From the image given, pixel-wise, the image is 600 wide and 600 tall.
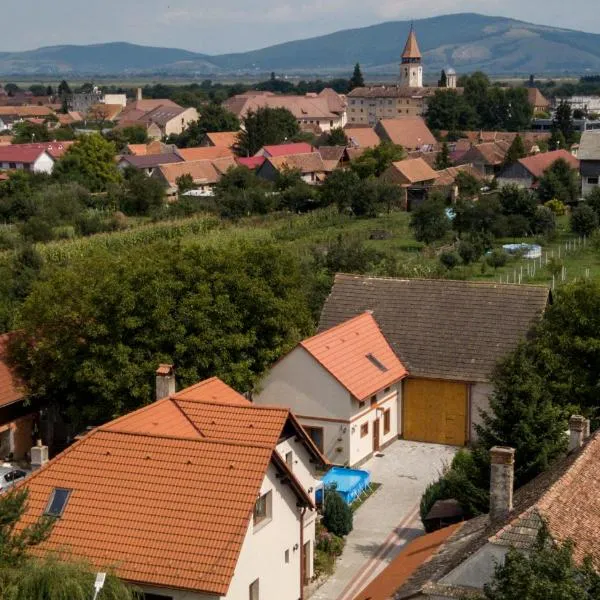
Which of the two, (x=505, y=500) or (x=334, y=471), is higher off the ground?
(x=505, y=500)

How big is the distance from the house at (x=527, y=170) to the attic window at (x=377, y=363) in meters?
50.8

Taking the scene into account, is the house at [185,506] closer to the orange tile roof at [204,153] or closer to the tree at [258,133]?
the orange tile roof at [204,153]

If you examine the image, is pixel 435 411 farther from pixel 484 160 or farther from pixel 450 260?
pixel 484 160

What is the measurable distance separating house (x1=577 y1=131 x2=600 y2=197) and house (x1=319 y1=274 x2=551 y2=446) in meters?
43.3

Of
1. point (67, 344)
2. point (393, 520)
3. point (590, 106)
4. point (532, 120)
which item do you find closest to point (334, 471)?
point (393, 520)

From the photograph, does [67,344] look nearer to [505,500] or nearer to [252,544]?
[252,544]

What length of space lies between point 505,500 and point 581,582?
4907 millimetres

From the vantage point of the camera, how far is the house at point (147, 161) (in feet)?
313

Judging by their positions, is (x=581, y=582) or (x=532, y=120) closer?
(x=581, y=582)

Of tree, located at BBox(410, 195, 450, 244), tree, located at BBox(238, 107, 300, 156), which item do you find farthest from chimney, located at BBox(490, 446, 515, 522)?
tree, located at BBox(238, 107, 300, 156)

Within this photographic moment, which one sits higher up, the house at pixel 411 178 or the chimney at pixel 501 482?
the chimney at pixel 501 482

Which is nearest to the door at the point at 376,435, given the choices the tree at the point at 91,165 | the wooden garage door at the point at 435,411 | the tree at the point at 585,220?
→ the wooden garage door at the point at 435,411

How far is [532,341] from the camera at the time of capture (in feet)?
99.0

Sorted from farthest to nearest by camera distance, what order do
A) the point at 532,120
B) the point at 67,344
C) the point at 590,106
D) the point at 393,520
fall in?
the point at 590,106 → the point at 532,120 → the point at 67,344 → the point at 393,520
